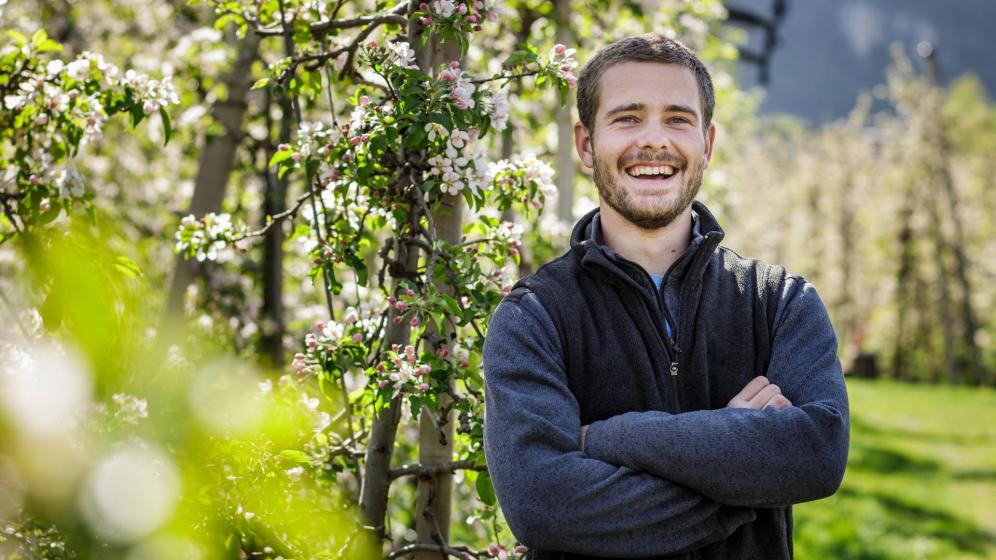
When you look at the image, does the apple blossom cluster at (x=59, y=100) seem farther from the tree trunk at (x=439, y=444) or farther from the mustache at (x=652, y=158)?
the mustache at (x=652, y=158)

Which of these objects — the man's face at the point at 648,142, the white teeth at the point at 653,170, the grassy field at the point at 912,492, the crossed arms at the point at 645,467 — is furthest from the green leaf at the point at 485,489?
the grassy field at the point at 912,492

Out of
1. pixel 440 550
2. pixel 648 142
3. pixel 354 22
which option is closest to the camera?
pixel 648 142

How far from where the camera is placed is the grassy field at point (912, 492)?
7.66 meters

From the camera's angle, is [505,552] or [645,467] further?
[505,552]

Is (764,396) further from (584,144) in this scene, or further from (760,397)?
(584,144)

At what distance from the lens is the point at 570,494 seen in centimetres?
187

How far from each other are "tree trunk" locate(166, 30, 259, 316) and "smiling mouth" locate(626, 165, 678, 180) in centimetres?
371

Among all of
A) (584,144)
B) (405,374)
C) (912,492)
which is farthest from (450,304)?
(912,492)

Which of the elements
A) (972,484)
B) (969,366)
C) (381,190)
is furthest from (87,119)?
(969,366)

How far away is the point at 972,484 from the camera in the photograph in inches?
400

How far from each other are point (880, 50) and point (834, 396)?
188m

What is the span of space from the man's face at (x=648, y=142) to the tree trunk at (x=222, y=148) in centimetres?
366

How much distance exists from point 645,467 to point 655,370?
0.93 feet

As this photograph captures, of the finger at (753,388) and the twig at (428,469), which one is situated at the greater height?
the finger at (753,388)
